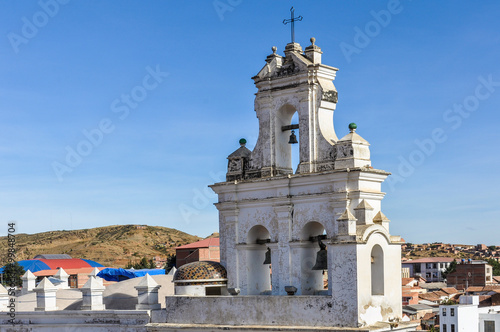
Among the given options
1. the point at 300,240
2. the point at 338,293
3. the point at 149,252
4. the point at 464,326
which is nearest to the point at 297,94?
the point at 300,240

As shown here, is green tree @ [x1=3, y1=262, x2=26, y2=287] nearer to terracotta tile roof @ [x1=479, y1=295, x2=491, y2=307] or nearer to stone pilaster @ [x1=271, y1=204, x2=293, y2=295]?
stone pilaster @ [x1=271, y1=204, x2=293, y2=295]

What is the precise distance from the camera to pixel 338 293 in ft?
49.9

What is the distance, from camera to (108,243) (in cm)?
8050

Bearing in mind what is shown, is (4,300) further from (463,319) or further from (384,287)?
(463,319)

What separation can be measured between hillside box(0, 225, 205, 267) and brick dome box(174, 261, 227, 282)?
173 feet

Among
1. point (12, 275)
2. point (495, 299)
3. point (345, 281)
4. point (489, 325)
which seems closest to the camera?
point (345, 281)

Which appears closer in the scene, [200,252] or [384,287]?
[384,287]

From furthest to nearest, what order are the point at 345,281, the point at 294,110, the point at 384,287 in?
the point at 294,110, the point at 384,287, the point at 345,281

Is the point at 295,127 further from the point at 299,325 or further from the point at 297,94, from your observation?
the point at 299,325

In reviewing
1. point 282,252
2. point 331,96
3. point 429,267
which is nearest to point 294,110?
point 331,96

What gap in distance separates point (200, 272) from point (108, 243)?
6461 cm

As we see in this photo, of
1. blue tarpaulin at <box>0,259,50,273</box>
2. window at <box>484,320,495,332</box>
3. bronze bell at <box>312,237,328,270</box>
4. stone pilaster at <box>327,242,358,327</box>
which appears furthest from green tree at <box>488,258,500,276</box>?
stone pilaster at <box>327,242,358,327</box>

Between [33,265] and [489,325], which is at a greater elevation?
[33,265]

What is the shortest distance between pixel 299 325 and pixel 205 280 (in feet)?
9.59
